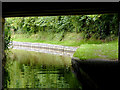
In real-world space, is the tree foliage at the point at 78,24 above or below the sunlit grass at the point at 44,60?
above

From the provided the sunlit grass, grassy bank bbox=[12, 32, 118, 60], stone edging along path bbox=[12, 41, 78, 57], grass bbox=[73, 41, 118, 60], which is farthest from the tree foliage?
the sunlit grass

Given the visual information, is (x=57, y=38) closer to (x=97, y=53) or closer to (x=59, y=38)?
(x=59, y=38)

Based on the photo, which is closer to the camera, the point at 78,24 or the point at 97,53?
the point at 97,53

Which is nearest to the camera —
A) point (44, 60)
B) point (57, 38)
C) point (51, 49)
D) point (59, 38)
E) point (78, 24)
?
point (44, 60)

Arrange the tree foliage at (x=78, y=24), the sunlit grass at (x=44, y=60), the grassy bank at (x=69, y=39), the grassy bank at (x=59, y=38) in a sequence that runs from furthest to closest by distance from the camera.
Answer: the grassy bank at (x=59, y=38)
the tree foliage at (x=78, y=24)
the grassy bank at (x=69, y=39)
the sunlit grass at (x=44, y=60)

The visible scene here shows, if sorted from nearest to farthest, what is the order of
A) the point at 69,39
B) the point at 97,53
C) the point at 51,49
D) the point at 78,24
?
the point at 97,53 < the point at 51,49 < the point at 78,24 < the point at 69,39

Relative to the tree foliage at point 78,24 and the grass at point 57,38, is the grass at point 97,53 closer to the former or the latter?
the tree foliage at point 78,24

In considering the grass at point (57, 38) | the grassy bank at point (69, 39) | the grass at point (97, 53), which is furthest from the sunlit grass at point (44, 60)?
the grass at point (57, 38)

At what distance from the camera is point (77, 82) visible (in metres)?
6.88

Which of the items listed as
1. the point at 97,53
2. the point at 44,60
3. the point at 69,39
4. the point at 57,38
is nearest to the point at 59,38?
the point at 57,38

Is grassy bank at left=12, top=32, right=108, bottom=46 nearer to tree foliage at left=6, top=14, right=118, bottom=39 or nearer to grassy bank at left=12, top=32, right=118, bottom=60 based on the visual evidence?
grassy bank at left=12, top=32, right=118, bottom=60

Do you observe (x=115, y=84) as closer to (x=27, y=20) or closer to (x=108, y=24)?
(x=108, y=24)

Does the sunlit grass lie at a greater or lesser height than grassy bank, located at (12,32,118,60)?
lesser

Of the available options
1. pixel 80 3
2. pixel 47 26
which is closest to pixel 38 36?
pixel 47 26
